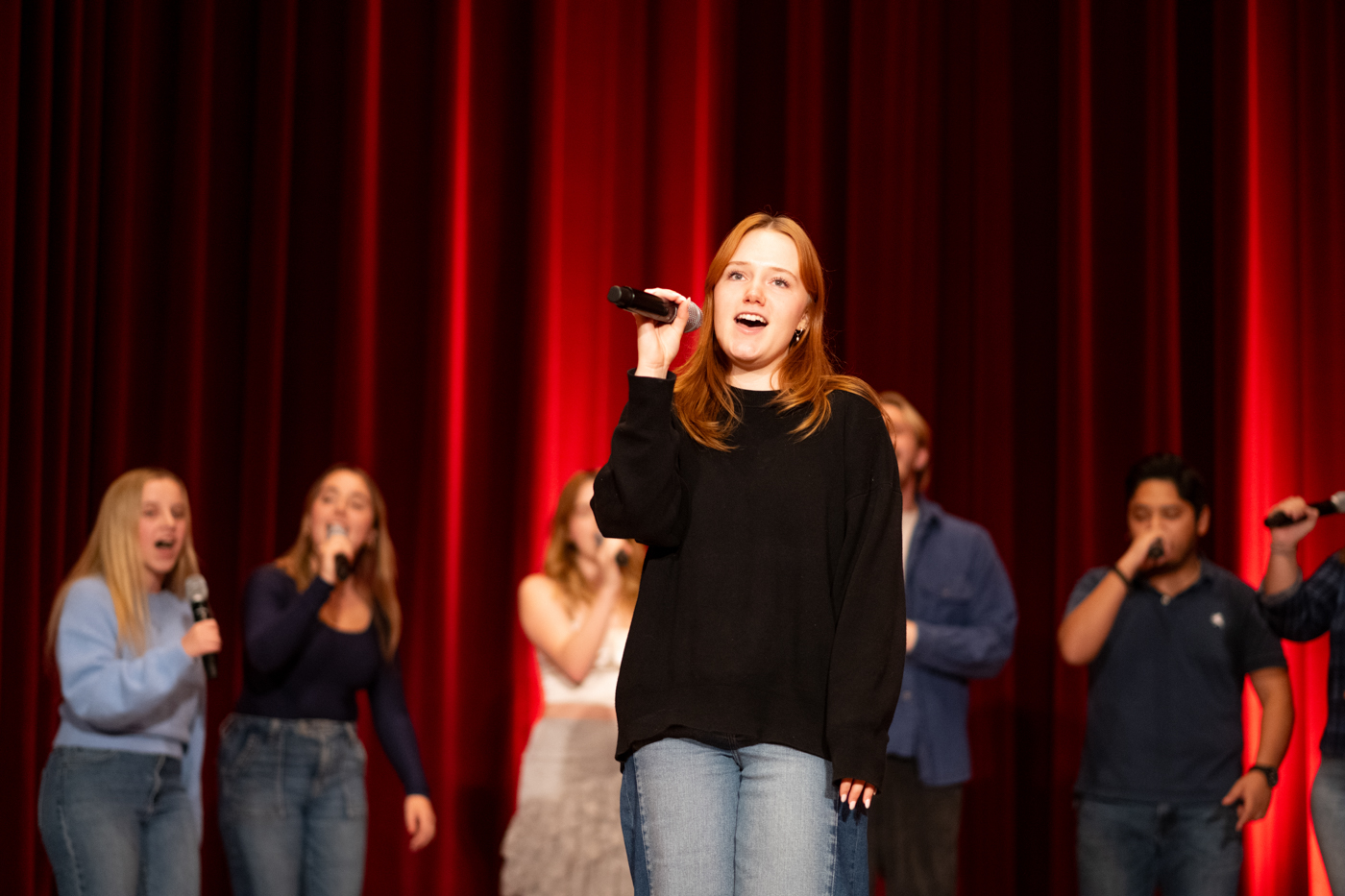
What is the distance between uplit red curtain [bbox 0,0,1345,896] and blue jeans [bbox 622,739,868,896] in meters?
2.98

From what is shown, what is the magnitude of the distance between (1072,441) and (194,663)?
3.04 m

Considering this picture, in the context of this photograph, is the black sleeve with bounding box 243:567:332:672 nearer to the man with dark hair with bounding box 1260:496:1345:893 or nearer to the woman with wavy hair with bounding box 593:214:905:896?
the woman with wavy hair with bounding box 593:214:905:896

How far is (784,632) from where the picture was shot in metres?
1.67

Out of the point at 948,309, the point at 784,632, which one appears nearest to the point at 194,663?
the point at 784,632

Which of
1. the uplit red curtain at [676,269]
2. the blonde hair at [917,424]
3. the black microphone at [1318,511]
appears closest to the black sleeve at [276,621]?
the uplit red curtain at [676,269]

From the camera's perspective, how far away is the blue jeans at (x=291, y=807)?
10.1 feet

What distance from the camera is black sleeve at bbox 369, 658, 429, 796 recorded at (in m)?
3.50

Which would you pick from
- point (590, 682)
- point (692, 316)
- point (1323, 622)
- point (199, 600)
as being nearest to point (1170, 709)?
point (1323, 622)

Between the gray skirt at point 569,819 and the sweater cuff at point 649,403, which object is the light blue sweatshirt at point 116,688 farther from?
the sweater cuff at point 649,403

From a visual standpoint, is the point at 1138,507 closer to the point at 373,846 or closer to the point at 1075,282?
the point at 1075,282

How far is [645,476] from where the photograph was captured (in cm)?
168

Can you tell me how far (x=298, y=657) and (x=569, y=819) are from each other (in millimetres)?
822

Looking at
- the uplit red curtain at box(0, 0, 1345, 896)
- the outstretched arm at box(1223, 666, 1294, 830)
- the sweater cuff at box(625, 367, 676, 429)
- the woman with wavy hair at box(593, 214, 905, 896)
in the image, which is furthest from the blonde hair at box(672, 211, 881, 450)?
the uplit red curtain at box(0, 0, 1345, 896)

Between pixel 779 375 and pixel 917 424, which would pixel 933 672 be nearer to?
pixel 917 424
